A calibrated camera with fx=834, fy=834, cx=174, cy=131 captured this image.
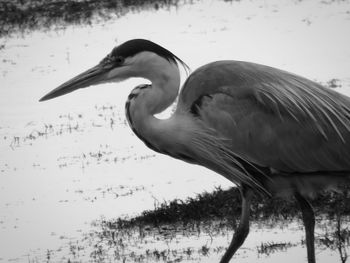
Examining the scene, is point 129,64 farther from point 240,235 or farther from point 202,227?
point 202,227

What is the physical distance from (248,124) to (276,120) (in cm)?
19

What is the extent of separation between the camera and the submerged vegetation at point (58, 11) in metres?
16.8

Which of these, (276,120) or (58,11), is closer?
(276,120)

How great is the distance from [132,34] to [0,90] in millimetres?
3506

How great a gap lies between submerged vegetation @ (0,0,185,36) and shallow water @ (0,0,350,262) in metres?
0.53

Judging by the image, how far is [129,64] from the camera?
228 inches

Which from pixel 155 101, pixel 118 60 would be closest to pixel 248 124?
pixel 155 101

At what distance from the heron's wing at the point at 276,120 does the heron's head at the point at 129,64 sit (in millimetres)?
319

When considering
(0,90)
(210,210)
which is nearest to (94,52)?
(0,90)

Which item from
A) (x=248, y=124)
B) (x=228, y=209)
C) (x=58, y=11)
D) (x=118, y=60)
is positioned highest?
(x=58, y=11)

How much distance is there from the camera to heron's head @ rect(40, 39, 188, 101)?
568 cm

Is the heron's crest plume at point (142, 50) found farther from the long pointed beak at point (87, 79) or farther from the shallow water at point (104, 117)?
the shallow water at point (104, 117)

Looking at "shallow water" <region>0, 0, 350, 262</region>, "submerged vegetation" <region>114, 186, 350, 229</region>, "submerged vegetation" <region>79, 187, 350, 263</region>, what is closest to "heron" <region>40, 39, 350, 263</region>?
"submerged vegetation" <region>79, 187, 350, 263</region>

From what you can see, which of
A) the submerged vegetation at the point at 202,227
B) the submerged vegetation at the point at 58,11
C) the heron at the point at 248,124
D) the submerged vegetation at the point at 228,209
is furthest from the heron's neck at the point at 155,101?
the submerged vegetation at the point at 58,11
